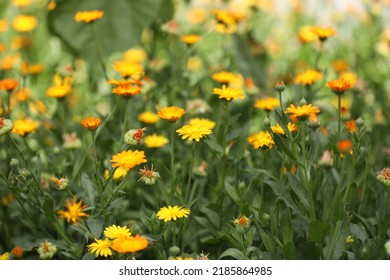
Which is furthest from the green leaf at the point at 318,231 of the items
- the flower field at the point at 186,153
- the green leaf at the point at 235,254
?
the green leaf at the point at 235,254

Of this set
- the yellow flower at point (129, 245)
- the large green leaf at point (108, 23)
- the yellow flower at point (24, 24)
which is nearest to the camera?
the yellow flower at point (129, 245)

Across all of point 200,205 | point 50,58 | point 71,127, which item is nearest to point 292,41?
point 50,58

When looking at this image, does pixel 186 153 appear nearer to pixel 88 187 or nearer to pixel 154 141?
pixel 154 141

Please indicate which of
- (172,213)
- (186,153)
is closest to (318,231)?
(172,213)

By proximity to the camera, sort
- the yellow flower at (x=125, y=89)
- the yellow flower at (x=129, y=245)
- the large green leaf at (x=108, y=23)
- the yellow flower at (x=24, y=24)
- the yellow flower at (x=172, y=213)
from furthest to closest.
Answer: the yellow flower at (x=24, y=24), the large green leaf at (x=108, y=23), the yellow flower at (x=125, y=89), the yellow flower at (x=172, y=213), the yellow flower at (x=129, y=245)

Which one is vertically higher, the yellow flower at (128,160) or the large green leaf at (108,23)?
the yellow flower at (128,160)

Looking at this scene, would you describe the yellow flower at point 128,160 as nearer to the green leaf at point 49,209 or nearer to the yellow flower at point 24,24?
the green leaf at point 49,209
